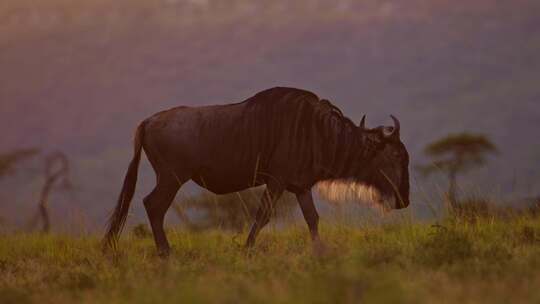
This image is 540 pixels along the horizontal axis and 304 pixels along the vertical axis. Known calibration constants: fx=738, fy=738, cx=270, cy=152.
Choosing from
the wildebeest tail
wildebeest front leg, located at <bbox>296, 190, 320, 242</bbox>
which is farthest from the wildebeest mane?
the wildebeest tail

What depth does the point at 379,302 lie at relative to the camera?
2.88 m

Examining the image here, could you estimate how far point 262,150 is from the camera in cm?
766

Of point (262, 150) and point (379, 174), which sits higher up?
point (262, 150)

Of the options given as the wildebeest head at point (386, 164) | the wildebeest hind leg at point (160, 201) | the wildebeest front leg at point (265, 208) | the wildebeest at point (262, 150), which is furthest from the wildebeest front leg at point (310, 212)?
the wildebeest hind leg at point (160, 201)

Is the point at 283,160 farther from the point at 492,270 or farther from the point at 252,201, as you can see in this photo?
the point at 252,201

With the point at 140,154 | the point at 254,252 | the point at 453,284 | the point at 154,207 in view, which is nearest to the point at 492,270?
the point at 453,284

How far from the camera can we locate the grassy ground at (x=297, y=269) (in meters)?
3.13

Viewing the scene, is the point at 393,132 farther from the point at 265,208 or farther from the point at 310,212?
the point at 265,208

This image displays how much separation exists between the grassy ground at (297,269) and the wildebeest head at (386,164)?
1.32ft

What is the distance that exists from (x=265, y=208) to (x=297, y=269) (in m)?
2.38

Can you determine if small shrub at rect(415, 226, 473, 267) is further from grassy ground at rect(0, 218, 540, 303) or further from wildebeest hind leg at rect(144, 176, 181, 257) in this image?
wildebeest hind leg at rect(144, 176, 181, 257)

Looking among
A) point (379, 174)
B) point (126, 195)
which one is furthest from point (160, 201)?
point (379, 174)

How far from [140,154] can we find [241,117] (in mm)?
1274

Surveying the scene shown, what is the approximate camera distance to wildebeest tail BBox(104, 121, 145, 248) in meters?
7.96
